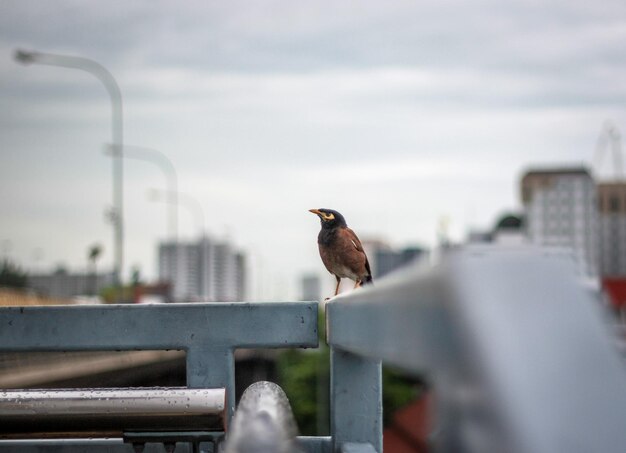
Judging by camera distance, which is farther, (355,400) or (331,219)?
(331,219)

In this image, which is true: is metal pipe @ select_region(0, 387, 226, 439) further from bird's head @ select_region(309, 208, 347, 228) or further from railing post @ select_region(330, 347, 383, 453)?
bird's head @ select_region(309, 208, 347, 228)

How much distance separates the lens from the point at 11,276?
137 metres

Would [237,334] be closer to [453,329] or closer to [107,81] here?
[453,329]

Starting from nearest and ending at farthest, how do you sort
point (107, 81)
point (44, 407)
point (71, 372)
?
1. point (44, 407)
2. point (107, 81)
3. point (71, 372)

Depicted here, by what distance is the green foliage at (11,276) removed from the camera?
121m

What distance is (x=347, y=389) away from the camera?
4242 millimetres

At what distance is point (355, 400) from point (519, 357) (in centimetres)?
310

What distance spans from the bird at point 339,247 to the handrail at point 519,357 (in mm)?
6058

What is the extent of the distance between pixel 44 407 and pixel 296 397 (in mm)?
94392

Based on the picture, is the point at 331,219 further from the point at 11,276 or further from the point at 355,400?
the point at 11,276

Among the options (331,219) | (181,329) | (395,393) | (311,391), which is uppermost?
(331,219)

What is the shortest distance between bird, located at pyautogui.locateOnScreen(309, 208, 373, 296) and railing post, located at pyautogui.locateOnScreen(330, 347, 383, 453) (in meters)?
3.27

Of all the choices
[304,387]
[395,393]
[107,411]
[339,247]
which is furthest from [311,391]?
[107,411]

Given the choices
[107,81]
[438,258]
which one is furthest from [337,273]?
[107,81]
